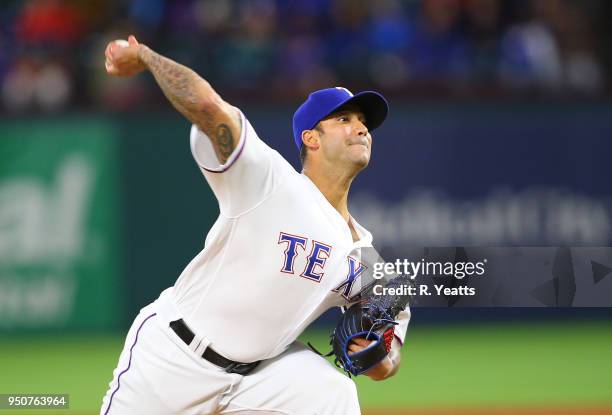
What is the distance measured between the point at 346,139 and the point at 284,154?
5976 mm

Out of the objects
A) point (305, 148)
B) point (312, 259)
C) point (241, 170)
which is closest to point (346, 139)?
point (305, 148)

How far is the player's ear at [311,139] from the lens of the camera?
16.5 ft

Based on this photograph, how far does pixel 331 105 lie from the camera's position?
16.4 ft

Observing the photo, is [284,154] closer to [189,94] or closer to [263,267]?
[263,267]

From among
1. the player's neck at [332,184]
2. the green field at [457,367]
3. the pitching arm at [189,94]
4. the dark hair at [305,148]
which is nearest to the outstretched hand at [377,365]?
the player's neck at [332,184]

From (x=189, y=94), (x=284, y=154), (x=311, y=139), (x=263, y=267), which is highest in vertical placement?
(x=284, y=154)

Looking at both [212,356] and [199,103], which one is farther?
[212,356]

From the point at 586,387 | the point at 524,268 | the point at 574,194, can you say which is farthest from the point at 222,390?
the point at 574,194

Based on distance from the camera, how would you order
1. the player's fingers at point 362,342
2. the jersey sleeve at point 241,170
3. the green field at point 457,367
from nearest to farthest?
1. the jersey sleeve at point 241,170
2. the player's fingers at point 362,342
3. the green field at point 457,367

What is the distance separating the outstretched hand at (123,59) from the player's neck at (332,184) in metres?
1.09

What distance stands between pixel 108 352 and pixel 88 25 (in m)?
4.24

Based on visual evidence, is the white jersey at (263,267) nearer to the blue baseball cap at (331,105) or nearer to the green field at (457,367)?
the blue baseball cap at (331,105)

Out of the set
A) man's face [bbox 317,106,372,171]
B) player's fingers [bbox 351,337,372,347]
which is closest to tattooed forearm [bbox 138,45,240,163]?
man's face [bbox 317,106,372,171]

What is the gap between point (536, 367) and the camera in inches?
369
